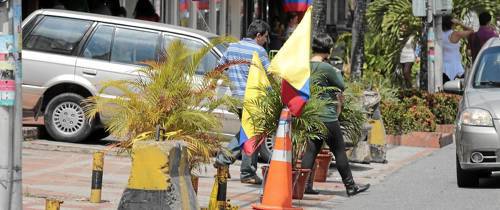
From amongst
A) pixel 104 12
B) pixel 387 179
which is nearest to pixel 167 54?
pixel 387 179

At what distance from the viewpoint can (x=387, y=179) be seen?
50.9 ft

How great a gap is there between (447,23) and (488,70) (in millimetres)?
10461

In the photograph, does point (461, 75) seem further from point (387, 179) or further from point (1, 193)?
point (1, 193)

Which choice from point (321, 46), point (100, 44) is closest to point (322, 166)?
point (321, 46)

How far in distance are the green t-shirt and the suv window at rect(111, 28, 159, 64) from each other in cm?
407

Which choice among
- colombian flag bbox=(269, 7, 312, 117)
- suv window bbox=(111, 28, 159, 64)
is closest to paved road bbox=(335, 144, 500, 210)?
colombian flag bbox=(269, 7, 312, 117)

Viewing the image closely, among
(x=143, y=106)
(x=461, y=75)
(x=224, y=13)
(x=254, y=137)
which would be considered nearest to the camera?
(x=143, y=106)

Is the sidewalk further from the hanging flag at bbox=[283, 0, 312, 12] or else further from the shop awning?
the hanging flag at bbox=[283, 0, 312, 12]

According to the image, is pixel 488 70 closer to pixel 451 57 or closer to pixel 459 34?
pixel 459 34

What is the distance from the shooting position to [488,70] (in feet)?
49.3

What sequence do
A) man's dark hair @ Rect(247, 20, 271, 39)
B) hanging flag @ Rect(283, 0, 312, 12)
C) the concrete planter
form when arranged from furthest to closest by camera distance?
hanging flag @ Rect(283, 0, 312, 12) < the concrete planter < man's dark hair @ Rect(247, 20, 271, 39)

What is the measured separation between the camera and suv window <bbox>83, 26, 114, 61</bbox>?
1700 centimetres

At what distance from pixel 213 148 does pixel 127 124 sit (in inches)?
30.2

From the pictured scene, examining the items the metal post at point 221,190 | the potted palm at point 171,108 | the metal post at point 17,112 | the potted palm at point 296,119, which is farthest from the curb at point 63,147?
the metal post at point 17,112
